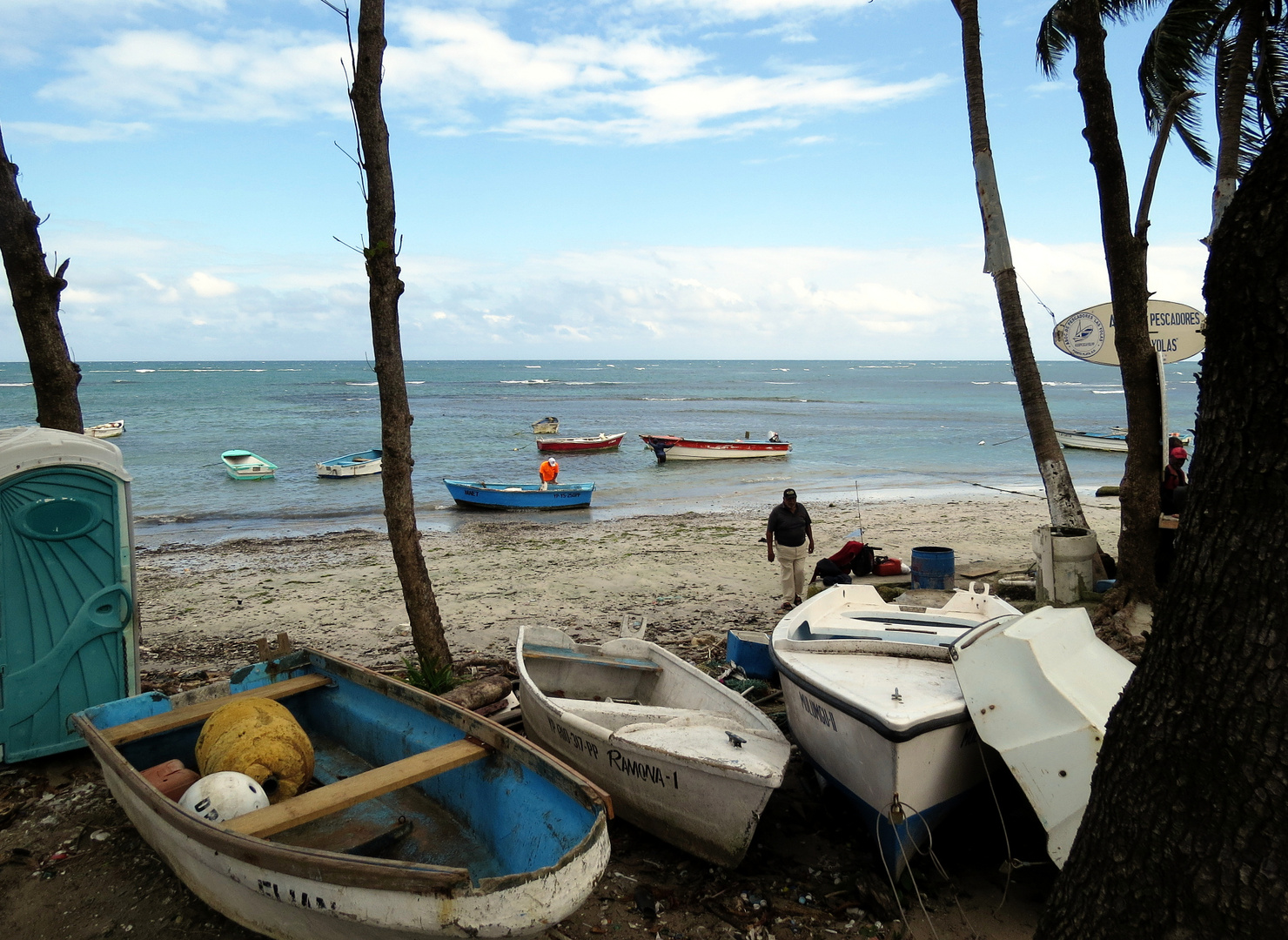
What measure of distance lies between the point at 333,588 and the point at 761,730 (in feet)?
30.5

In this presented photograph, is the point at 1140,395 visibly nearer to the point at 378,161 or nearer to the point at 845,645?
the point at 845,645

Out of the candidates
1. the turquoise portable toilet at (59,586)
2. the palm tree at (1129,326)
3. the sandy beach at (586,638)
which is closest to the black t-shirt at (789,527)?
the sandy beach at (586,638)

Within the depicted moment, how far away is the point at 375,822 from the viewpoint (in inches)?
196

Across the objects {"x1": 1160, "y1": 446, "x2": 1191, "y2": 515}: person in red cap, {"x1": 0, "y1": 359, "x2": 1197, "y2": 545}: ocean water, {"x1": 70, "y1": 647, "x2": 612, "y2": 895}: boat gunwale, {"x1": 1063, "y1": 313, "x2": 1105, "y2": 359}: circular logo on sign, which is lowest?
{"x1": 0, "y1": 359, "x2": 1197, "y2": 545}: ocean water

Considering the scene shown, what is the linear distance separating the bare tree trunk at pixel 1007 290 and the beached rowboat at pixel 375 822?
7640 millimetres

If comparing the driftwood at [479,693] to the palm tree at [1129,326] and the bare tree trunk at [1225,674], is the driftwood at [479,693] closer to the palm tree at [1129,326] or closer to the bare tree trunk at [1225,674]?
the bare tree trunk at [1225,674]

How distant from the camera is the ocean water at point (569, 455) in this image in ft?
81.4

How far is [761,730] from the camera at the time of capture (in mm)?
5391

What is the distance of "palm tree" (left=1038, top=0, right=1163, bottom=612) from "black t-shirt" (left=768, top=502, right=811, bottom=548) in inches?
136

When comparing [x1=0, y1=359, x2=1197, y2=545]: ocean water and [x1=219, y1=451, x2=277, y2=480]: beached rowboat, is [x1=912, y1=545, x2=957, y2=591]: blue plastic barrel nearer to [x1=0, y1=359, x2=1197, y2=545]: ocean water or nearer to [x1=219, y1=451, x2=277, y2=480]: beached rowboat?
[x1=0, y1=359, x2=1197, y2=545]: ocean water

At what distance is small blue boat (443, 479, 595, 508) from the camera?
73.6ft

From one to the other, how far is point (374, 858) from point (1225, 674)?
3.08m

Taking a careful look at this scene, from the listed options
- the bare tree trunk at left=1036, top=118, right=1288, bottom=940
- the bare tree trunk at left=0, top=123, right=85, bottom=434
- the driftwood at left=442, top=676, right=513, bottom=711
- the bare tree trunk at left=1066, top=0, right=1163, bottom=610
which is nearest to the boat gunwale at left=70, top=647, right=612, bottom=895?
the driftwood at left=442, top=676, right=513, bottom=711

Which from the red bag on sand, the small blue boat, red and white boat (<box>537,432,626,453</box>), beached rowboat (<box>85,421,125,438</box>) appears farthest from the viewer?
beached rowboat (<box>85,421,125,438</box>)
